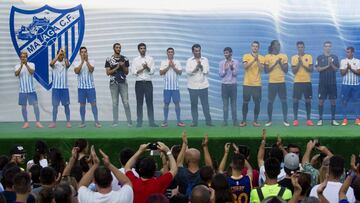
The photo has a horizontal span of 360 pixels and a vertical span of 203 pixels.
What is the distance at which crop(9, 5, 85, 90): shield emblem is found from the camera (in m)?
16.9

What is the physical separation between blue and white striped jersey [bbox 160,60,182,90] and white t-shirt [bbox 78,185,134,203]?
9.58 m

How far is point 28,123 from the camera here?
1645 cm

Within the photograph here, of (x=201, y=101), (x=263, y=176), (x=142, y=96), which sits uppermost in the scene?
(x=142, y=96)

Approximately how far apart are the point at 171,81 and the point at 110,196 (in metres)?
9.67

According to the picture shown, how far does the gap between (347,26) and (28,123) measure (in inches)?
284

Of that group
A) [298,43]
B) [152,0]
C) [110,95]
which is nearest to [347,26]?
[298,43]

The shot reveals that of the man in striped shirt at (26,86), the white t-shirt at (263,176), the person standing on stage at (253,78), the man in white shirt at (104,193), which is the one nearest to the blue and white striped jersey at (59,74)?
the man in striped shirt at (26,86)

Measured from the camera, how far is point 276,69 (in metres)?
15.8

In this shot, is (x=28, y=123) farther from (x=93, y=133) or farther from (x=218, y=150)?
(x=218, y=150)

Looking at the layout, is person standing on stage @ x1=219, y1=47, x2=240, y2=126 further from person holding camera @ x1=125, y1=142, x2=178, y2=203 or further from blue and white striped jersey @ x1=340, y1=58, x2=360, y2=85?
person holding camera @ x1=125, y1=142, x2=178, y2=203

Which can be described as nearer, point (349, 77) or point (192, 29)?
point (349, 77)

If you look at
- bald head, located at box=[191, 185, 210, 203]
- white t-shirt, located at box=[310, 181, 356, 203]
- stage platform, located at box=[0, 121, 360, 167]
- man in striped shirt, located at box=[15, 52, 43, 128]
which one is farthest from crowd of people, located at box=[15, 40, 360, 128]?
bald head, located at box=[191, 185, 210, 203]

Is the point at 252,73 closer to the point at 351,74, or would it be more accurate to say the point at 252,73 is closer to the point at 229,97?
the point at 229,97

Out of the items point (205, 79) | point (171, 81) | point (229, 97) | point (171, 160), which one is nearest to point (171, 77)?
point (171, 81)
